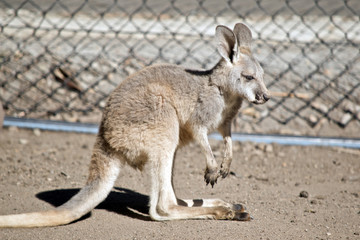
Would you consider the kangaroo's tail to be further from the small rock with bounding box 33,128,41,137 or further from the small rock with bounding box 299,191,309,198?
the small rock with bounding box 33,128,41,137

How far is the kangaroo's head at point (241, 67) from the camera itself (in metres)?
3.64

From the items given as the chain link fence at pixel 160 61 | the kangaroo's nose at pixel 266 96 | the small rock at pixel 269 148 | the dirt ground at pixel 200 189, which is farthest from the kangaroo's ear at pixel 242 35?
the chain link fence at pixel 160 61

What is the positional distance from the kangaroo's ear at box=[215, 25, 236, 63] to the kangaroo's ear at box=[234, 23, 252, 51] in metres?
0.09

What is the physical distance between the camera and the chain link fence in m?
5.82

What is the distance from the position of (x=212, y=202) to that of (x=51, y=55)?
3.51 meters

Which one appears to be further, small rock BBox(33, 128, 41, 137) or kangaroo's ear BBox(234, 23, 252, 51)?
small rock BBox(33, 128, 41, 137)

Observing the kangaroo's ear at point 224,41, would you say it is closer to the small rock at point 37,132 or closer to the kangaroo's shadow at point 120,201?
the kangaroo's shadow at point 120,201

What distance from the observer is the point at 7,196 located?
3697mm

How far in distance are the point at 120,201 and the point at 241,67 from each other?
1449mm

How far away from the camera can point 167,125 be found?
3422 mm

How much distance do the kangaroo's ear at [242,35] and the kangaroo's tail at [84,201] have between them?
1406 mm

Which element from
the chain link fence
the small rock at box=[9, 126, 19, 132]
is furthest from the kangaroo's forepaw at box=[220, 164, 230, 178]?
the small rock at box=[9, 126, 19, 132]

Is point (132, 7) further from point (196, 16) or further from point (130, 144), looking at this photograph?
point (130, 144)

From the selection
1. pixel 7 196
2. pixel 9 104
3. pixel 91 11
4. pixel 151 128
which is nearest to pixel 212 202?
pixel 151 128
